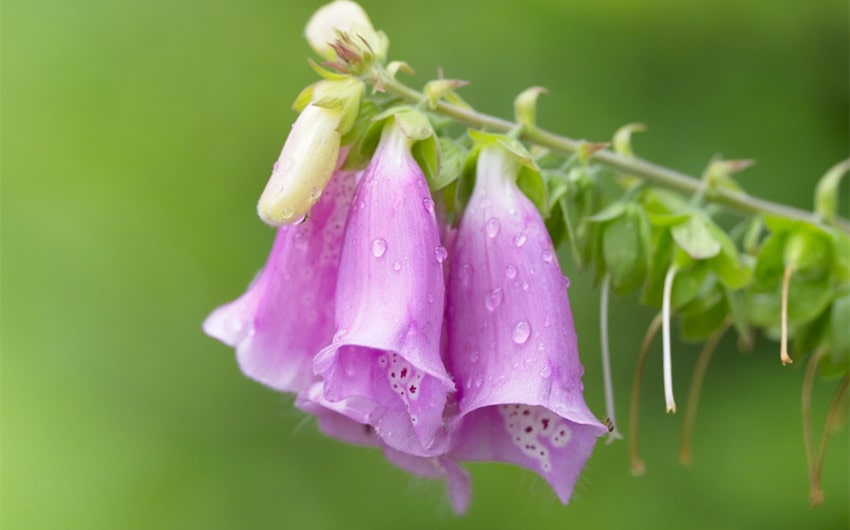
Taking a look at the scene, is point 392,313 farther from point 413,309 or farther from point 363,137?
point 363,137

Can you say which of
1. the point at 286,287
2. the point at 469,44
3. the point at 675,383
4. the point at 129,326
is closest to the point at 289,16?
the point at 469,44

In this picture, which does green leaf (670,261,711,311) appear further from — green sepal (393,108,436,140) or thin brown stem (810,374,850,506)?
green sepal (393,108,436,140)

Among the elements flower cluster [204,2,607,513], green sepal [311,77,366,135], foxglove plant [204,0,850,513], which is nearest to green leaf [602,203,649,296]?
foxglove plant [204,0,850,513]

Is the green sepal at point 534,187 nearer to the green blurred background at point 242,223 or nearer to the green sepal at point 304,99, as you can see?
the green sepal at point 304,99

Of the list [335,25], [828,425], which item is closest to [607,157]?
[335,25]

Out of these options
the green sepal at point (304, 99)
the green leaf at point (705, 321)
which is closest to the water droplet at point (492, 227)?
the green sepal at point (304, 99)
